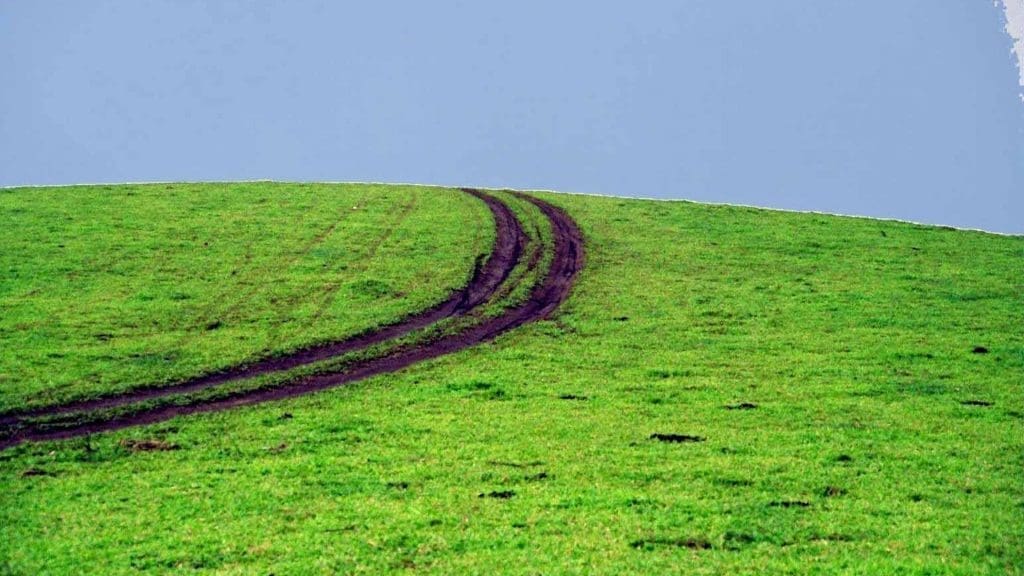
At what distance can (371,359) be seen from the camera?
96.3ft

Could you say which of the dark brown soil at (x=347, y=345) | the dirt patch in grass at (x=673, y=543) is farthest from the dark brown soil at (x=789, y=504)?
the dark brown soil at (x=347, y=345)

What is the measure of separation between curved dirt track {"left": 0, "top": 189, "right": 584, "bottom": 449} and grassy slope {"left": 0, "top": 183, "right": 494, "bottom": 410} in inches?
28.7

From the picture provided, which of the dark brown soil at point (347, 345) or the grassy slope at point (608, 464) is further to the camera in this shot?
the dark brown soil at point (347, 345)

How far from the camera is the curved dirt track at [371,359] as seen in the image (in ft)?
78.4

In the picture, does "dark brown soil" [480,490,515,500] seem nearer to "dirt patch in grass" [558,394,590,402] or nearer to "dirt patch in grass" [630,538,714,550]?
"dirt patch in grass" [630,538,714,550]

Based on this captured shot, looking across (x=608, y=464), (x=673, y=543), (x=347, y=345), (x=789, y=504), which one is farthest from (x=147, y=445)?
(x=789, y=504)

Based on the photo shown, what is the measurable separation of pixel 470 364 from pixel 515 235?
18864 mm

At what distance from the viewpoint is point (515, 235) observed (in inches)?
1861

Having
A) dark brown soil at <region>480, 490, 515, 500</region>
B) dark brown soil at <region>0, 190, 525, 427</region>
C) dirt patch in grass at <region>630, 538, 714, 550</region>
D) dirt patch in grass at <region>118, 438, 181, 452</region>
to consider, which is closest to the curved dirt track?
dark brown soil at <region>0, 190, 525, 427</region>

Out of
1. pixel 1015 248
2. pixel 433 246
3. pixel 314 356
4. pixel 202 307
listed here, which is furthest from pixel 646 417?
pixel 1015 248

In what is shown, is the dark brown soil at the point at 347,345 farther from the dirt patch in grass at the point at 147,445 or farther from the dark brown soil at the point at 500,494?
the dark brown soil at the point at 500,494

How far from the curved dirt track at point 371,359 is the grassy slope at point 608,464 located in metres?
0.99

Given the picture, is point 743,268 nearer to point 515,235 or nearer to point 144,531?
point 515,235

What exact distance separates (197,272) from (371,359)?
1386cm
